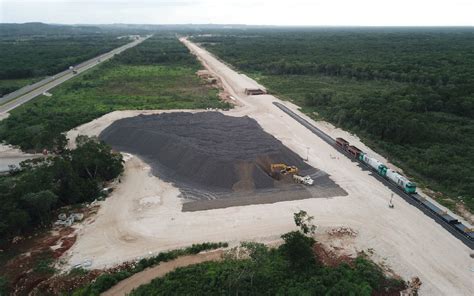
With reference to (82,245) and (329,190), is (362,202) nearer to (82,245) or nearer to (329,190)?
(329,190)

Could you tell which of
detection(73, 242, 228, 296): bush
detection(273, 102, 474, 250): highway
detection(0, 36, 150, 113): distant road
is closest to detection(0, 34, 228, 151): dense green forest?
detection(0, 36, 150, 113): distant road

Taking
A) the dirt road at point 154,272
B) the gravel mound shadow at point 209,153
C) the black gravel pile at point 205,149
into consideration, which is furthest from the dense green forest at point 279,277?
the black gravel pile at point 205,149

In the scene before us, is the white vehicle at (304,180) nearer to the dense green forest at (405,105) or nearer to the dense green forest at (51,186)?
the dense green forest at (405,105)

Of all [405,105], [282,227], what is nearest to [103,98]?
[282,227]

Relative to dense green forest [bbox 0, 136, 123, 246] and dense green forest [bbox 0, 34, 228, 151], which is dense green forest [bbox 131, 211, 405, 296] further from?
dense green forest [bbox 0, 34, 228, 151]

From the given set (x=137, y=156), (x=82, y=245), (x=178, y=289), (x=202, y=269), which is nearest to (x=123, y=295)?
(x=178, y=289)

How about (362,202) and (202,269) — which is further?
(362,202)
